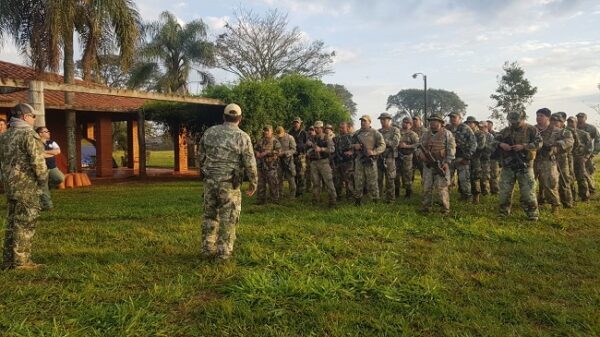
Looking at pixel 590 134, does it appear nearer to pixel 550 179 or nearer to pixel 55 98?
pixel 550 179

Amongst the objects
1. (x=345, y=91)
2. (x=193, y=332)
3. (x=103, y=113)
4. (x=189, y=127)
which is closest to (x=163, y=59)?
(x=103, y=113)

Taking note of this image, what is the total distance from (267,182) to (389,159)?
8.75 feet

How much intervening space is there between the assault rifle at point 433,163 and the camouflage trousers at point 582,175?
353 centimetres

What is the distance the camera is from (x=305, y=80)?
51.5 feet

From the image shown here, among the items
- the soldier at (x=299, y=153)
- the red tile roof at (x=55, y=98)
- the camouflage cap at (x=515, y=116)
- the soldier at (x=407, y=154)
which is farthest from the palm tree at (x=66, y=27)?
the camouflage cap at (x=515, y=116)

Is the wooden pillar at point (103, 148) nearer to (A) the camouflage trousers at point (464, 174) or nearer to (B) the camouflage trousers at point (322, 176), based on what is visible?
(B) the camouflage trousers at point (322, 176)

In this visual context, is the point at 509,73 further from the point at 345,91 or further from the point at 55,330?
the point at 345,91

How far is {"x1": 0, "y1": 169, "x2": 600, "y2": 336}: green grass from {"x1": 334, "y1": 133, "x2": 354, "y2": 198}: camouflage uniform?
2.16 m

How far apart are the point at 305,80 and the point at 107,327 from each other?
1319cm

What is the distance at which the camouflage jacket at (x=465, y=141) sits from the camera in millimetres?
8484

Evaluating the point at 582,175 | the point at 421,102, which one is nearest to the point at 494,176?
the point at 582,175

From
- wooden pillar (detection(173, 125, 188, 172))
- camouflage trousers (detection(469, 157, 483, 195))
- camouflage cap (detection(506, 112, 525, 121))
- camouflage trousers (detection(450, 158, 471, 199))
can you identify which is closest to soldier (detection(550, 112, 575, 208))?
camouflage cap (detection(506, 112, 525, 121))

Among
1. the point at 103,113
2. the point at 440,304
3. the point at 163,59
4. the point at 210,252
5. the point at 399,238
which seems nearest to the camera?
the point at 440,304

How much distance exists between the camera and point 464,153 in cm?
862
